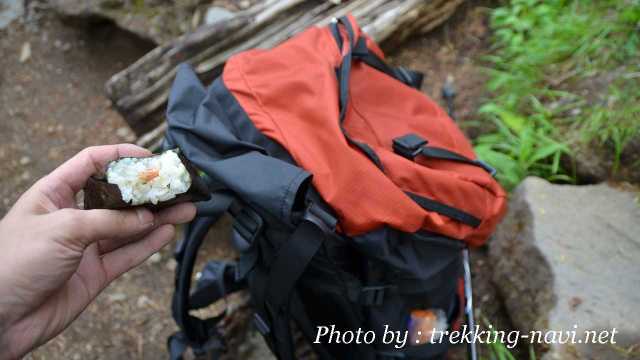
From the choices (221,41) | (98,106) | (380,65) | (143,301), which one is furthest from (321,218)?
(98,106)

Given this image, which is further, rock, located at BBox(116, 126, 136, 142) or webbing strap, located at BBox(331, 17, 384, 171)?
rock, located at BBox(116, 126, 136, 142)

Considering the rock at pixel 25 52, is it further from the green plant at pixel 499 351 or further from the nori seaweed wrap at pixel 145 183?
the green plant at pixel 499 351

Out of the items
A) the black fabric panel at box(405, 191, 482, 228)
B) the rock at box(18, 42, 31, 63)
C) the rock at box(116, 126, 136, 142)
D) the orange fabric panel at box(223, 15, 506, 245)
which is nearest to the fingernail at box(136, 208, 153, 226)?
the orange fabric panel at box(223, 15, 506, 245)

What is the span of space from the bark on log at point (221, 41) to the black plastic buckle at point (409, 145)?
4.40 feet

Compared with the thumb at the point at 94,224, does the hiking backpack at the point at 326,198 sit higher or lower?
lower

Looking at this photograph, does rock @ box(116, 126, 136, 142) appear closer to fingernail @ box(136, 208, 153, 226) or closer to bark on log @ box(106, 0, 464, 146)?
bark on log @ box(106, 0, 464, 146)

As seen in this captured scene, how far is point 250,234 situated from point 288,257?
0.17 m

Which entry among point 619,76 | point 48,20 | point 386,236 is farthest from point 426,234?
point 48,20

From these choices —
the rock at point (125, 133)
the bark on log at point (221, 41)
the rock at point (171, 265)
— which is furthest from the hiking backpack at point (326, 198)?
the rock at point (125, 133)

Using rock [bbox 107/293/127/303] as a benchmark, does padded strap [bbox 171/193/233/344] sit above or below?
above

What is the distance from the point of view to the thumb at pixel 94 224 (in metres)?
1.34

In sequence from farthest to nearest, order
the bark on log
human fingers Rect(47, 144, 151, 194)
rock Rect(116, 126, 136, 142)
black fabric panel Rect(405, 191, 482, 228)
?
rock Rect(116, 126, 136, 142), the bark on log, black fabric panel Rect(405, 191, 482, 228), human fingers Rect(47, 144, 151, 194)

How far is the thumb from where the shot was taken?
1341mm

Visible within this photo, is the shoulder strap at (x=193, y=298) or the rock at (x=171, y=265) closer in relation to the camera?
the shoulder strap at (x=193, y=298)
